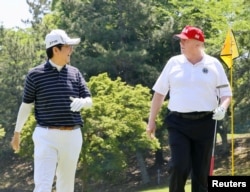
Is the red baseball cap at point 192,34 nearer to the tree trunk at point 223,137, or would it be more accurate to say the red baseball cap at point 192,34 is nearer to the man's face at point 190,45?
the man's face at point 190,45

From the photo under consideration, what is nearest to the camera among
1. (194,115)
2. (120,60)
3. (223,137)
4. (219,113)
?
(219,113)

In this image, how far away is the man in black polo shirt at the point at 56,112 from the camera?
16.8 feet

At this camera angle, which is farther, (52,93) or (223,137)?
(223,137)

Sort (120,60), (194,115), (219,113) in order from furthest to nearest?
(120,60), (194,115), (219,113)

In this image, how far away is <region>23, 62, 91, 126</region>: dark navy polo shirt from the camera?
5172 millimetres

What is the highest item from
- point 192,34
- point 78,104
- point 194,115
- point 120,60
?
point 192,34

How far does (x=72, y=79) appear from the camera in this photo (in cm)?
529

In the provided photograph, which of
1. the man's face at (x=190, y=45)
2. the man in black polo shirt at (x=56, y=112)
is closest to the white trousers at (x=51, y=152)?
the man in black polo shirt at (x=56, y=112)

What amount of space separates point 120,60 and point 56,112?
97.1 ft

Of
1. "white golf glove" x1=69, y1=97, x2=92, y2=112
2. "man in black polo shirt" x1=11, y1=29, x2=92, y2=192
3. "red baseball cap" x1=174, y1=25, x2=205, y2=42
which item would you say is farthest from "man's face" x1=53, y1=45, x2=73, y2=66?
"red baseball cap" x1=174, y1=25, x2=205, y2=42

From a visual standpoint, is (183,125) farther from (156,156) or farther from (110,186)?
(156,156)

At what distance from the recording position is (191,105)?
5117 millimetres

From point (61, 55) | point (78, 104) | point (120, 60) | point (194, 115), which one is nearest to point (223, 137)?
point (120, 60)

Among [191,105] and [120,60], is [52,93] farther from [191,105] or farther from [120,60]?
[120,60]
